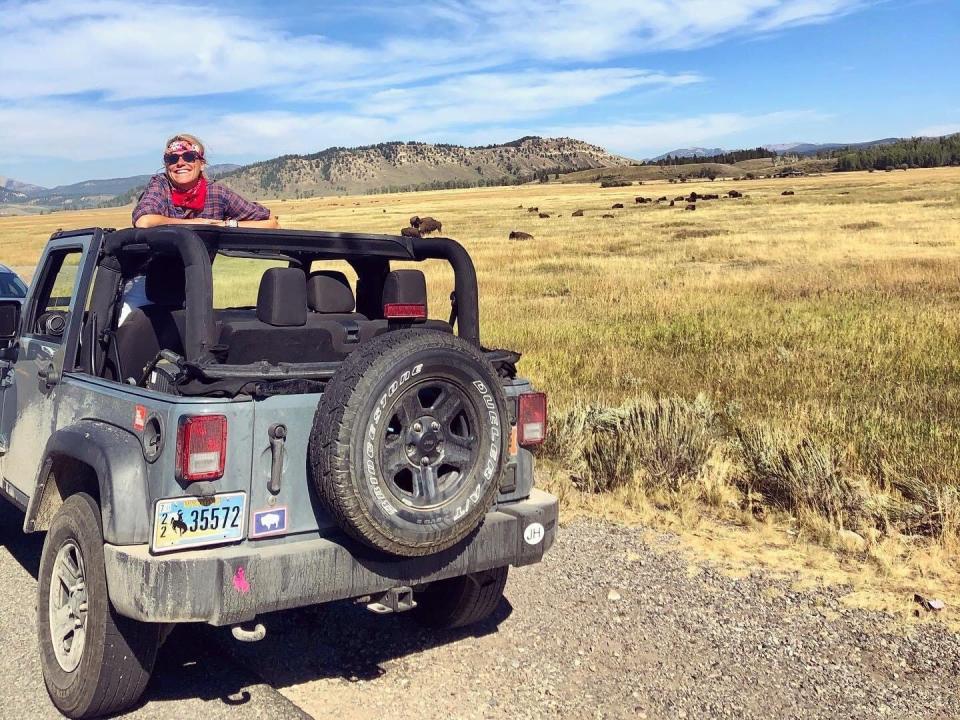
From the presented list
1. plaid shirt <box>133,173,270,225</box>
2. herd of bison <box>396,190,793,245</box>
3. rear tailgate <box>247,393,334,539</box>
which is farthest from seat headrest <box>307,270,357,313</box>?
herd of bison <box>396,190,793,245</box>

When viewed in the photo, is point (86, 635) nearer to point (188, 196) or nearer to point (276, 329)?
point (276, 329)

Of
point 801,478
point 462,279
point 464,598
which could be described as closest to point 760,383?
point 801,478

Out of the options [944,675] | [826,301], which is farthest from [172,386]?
[826,301]

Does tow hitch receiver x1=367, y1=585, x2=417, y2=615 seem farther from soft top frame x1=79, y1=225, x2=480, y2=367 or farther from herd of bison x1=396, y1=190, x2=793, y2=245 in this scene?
herd of bison x1=396, y1=190, x2=793, y2=245

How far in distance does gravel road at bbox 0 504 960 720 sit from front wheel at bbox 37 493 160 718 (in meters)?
0.17

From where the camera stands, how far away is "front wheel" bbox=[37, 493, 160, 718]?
3412 mm

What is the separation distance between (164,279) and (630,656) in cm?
267

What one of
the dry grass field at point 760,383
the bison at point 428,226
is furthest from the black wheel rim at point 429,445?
the bison at point 428,226

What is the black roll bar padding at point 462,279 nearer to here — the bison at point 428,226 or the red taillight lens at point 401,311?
the red taillight lens at point 401,311

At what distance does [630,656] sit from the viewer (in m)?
4.13

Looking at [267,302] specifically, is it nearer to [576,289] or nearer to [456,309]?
[456,309]

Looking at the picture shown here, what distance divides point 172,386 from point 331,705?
1394 mm

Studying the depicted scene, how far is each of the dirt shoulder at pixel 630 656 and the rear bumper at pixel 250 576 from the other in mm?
567

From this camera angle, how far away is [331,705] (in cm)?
368
